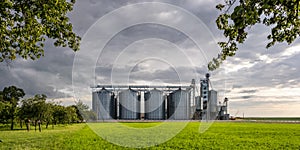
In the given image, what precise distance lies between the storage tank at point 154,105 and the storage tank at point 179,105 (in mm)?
3279

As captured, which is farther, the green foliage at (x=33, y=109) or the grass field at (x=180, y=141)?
the green foliage at (x=33, y=109)

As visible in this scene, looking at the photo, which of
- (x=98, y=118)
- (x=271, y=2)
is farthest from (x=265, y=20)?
(x=98, y=118)

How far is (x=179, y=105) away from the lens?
118125 mm

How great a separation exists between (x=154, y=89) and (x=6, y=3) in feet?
328

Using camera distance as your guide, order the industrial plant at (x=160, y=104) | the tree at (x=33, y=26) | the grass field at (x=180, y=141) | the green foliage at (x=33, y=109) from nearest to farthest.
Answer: the tree at (x=33, y=26), the grass field at (x=180, y=141), the green foliage at (x=33, y=109), the industrial plant at (x=160, y=104)

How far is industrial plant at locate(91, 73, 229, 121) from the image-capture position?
360 feet

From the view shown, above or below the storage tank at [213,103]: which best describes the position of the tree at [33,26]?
above

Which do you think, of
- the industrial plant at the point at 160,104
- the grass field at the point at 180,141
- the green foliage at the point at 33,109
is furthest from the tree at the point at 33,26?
the industrial plant at the point at 160,104

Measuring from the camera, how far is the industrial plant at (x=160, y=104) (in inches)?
4321

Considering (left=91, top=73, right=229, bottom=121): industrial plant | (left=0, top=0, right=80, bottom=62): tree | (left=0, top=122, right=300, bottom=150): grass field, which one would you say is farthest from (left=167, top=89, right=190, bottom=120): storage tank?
(left=0, top=0, right=80, bottom=62): tree

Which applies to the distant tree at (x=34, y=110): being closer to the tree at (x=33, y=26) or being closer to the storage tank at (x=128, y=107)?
the tree at (x=33, y=26)

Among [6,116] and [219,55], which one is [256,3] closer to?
[219,55]

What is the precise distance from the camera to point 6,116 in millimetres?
58625

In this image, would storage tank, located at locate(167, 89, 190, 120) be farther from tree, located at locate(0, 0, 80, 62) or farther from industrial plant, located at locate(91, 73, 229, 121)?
tree, located at locate(0, 0, 80, 62)
